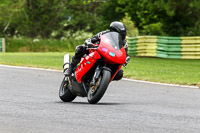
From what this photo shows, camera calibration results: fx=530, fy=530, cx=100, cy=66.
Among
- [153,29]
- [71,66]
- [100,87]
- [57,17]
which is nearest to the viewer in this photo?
[100,87]

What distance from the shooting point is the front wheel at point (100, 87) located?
8.67 metres

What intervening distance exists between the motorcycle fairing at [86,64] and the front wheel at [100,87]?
0.30 m

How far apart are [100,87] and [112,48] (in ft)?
2.35

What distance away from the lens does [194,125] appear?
668cm

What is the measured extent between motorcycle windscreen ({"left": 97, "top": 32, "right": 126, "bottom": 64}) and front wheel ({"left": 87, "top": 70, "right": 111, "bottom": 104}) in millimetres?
248

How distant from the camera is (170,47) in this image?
2889 centimetres

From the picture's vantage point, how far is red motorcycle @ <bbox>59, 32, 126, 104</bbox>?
8.77 m

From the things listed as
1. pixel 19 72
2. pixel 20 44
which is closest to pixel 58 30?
pixel 20 44

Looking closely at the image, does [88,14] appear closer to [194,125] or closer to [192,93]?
[192,93]

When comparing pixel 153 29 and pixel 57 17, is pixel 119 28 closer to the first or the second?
pixel 153 29

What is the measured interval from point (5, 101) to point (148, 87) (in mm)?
5363

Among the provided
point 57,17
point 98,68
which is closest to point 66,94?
point 98,68

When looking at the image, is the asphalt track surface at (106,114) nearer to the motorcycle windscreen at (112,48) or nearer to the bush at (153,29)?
the motorcycle windscreen at (112,48)

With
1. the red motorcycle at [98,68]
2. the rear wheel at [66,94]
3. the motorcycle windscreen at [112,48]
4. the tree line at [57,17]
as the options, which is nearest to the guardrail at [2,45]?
the tree line at [57,17]
